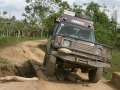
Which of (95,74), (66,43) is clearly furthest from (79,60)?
(95,74)

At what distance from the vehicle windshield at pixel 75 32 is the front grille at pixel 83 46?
3.06ft

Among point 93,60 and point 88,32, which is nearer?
point 93,60

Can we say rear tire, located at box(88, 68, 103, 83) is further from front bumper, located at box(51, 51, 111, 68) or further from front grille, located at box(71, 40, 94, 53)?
front grille, located at box(71, 40, 94, 53)

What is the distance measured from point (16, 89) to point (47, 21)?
15699 mm

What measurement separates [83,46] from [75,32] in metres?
1.16

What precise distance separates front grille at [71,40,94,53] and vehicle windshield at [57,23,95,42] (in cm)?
93

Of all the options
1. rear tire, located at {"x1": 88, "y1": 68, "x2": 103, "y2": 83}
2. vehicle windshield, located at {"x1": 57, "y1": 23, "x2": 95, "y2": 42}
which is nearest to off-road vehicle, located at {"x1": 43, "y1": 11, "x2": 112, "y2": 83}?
rear tire, located at {"x1": 88, "y1": 68, "x2": 103, "y2": 83}

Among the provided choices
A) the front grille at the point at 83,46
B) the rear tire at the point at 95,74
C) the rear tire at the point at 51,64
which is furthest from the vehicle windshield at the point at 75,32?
the rear tire at the point at 51,64

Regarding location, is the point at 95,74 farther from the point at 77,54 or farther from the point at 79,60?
the point at 77,54

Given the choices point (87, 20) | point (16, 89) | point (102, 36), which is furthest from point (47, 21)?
point (16, 89)

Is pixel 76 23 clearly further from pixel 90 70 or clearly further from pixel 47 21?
pixel 47 21

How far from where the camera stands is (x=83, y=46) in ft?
25.7

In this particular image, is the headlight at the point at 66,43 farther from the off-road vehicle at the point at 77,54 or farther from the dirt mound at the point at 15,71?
the dirt mound at the point at 15,71

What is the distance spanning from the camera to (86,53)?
777cm
